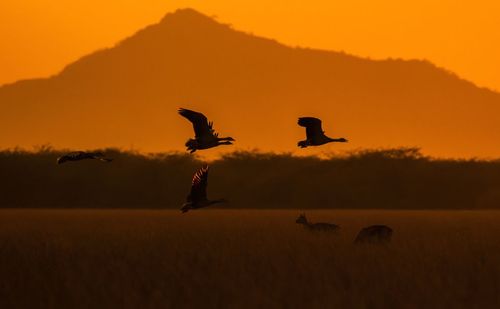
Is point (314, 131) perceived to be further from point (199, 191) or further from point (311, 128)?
point (199, 191)

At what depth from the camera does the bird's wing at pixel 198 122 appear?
17641 mm

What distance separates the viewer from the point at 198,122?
17672mm

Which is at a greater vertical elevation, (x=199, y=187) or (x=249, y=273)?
(x=199, y=187)

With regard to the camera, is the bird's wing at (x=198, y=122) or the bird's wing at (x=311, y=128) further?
the bird's wing at (x=311, y=128)

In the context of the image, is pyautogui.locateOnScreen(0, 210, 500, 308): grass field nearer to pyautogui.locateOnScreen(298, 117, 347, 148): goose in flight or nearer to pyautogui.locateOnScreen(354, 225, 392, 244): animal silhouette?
pyautogui.locateOnScreen(354, 225, 392, 244): animal silhouette

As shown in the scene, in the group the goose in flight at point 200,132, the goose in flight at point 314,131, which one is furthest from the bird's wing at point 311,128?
the goose in flight at point 200,132

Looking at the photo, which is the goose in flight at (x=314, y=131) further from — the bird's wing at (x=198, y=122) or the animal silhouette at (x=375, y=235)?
the animal silhouette at (x=375, y=235)

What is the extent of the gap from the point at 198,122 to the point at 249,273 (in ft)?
11.8

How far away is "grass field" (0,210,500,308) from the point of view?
41.1ft

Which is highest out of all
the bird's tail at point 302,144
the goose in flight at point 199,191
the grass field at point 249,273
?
the bird's tail at point 302,144

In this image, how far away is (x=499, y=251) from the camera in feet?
67.0

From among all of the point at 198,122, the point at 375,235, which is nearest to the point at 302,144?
the point at 198,122

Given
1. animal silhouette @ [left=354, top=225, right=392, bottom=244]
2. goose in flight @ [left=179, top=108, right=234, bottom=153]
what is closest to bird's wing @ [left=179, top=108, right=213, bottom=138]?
goose in flight @ [left=179, top=108, right=234, bottom=153]

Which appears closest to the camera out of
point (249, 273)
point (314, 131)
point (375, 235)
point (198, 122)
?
point (249, 273)
